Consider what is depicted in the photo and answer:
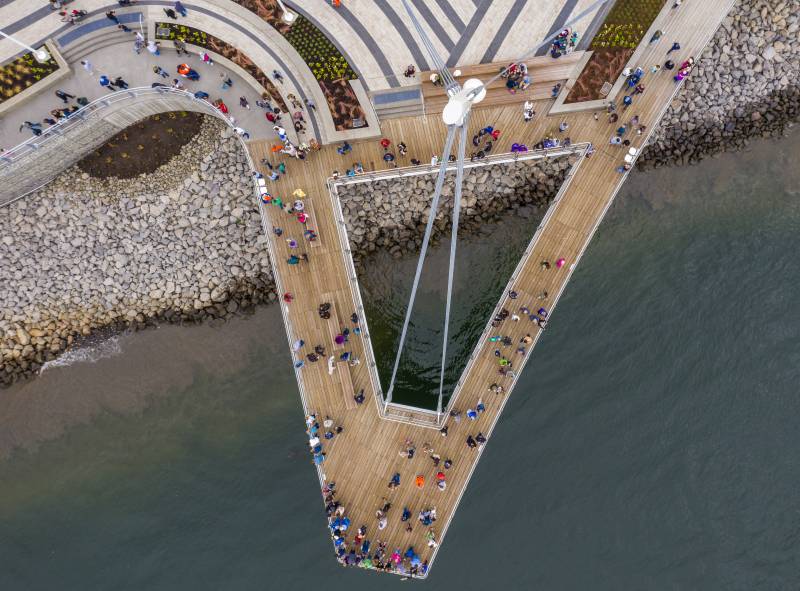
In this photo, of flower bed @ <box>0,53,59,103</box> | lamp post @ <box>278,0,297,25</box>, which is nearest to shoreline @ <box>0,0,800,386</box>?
flower bed @ <box>0,53,59,103</box>

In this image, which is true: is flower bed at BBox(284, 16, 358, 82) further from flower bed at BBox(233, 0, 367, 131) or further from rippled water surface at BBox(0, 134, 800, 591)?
rippled water surface at BBox(0, 134, 800, 591)

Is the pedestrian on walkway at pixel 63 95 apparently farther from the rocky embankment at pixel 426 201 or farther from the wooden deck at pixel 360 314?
the rocky embankment at pixel 426 201

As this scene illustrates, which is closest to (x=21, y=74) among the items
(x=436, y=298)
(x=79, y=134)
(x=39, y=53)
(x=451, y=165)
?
(x=39, y=53)

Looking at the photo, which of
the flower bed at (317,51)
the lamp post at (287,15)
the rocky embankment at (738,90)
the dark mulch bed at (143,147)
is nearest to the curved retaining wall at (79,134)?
the dark mulch bed at (143,147)

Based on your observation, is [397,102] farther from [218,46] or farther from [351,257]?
[218,46]

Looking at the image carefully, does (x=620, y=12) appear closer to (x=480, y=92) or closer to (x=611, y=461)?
(x=480, y=92)
